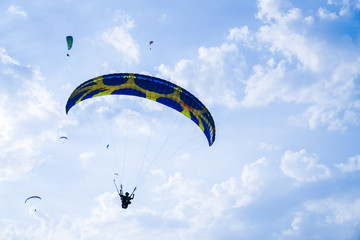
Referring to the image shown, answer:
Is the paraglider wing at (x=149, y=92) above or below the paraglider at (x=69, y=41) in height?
below

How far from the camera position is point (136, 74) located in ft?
63.3

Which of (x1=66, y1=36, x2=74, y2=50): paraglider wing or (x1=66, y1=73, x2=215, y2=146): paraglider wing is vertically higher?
(x1=66, y1=36, x2=74, y2=50): paraglider wing

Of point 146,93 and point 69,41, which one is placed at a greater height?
point 69,41

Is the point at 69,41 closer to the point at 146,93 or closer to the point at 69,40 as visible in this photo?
the point at 69,40

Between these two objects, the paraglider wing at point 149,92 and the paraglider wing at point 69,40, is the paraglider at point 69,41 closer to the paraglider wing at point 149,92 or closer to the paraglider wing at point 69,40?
the paraglider wing at point 69,40

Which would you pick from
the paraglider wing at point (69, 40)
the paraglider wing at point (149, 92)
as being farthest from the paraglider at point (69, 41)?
the paraglider wing at point (149, 92)

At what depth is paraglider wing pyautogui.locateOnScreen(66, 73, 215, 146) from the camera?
63.5 ft

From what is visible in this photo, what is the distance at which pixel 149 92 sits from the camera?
20531 millimetres

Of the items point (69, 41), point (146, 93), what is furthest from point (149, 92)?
point (69, 41)

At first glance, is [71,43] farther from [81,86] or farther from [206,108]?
[206,108]

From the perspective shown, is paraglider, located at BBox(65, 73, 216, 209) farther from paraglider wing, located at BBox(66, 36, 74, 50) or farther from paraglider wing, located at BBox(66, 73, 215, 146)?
→ paraglider wing, located at BBox(66, 36, 74, 50)

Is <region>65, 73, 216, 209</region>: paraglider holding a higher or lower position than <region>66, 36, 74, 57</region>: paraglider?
lower

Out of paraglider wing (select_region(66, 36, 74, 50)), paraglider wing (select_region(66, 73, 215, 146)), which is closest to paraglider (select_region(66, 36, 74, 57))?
paraglider wing (select_region(66, 36, 74, 50))

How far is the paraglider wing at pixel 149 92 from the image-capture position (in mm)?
19344
